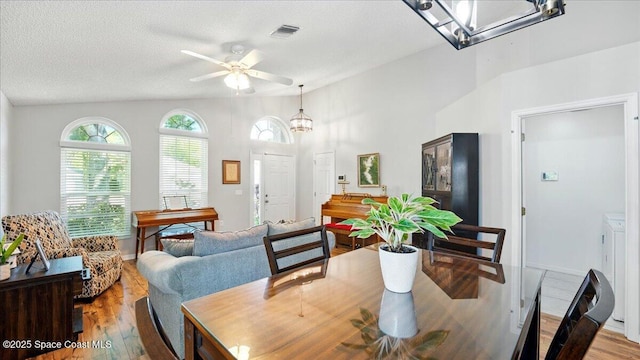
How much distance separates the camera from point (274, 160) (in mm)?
6973

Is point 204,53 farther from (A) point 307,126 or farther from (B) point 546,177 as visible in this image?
(B) point 546,177

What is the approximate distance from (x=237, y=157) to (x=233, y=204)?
102 cm

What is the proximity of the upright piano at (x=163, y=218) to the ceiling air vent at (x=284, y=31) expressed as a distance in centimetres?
347

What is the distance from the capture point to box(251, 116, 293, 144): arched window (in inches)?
266

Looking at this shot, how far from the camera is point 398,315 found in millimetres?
1030

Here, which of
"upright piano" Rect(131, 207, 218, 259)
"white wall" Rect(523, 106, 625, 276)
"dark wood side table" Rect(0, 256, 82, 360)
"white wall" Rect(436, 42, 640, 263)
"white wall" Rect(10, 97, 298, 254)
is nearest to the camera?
"dark wood side table" Rect(0, 256, 82, 360)

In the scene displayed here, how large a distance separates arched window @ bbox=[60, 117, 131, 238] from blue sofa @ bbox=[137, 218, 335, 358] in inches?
125

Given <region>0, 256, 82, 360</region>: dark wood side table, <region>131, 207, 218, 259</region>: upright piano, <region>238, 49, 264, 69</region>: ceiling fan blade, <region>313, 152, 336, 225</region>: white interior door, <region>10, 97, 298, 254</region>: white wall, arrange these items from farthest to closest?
<region>313, 152, 336, 225</region>: white interior door, <region>131, 207, 218, 259</region>: upright piano, <region>10, 97, 298, 254</region>: white wall, <region>238, 49, 264, 69</region>: ceiling fan blade, <region>0, 256, 82, 360</region>: dark wood side table

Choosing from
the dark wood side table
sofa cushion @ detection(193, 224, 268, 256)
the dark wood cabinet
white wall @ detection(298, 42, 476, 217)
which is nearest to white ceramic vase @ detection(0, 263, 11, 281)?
the dark wood side table

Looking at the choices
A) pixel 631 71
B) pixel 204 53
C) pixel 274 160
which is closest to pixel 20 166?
pixel 204 53

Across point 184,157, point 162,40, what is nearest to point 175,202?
point 184,157

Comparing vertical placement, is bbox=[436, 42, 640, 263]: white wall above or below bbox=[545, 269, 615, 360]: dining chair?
above

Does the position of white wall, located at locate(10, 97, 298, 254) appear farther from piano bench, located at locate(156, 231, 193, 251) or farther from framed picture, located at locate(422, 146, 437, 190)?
framed picture, located at locate(422, 146, 437, 190)

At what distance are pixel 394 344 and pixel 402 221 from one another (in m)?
0.50
